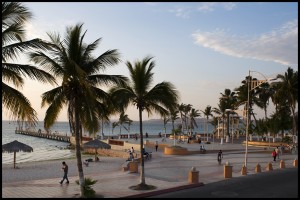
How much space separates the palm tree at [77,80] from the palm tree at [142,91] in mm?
1782

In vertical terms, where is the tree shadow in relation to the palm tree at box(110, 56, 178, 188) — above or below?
below

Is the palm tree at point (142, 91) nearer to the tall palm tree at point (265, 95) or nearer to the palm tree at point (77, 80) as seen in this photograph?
the palm tree at point (77, 80)

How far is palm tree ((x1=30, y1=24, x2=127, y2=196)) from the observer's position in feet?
58.4

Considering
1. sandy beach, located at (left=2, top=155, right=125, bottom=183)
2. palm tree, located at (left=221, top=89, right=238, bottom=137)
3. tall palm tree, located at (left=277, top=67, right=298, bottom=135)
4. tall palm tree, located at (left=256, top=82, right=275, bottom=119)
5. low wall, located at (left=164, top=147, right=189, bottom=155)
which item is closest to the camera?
sandy beach, located at (left=2, top=155, right=125, bottom=183)

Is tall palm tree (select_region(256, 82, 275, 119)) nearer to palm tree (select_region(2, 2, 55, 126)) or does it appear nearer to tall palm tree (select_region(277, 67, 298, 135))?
tall palm tree (select_region(277, 67, 298, 135))

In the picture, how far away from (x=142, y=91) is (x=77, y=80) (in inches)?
189

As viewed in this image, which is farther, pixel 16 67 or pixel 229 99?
pixel 229 99

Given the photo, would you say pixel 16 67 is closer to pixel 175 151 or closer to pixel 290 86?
pixel 175 151

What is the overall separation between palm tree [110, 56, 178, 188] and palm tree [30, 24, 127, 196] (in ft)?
5.85

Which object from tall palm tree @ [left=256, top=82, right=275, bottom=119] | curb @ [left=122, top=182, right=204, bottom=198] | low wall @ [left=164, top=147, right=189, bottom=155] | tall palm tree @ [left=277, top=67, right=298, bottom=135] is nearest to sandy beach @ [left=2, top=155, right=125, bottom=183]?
curb @ [left=122, top=182, right=204, bottom=198]

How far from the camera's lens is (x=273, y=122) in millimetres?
61188

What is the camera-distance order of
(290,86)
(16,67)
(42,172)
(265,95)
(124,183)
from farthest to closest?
(265,95) < (290,86) < (42,172) < (124,183) < (16,67)

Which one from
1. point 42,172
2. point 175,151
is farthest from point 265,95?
point 42,172

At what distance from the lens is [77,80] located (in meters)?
17.9
